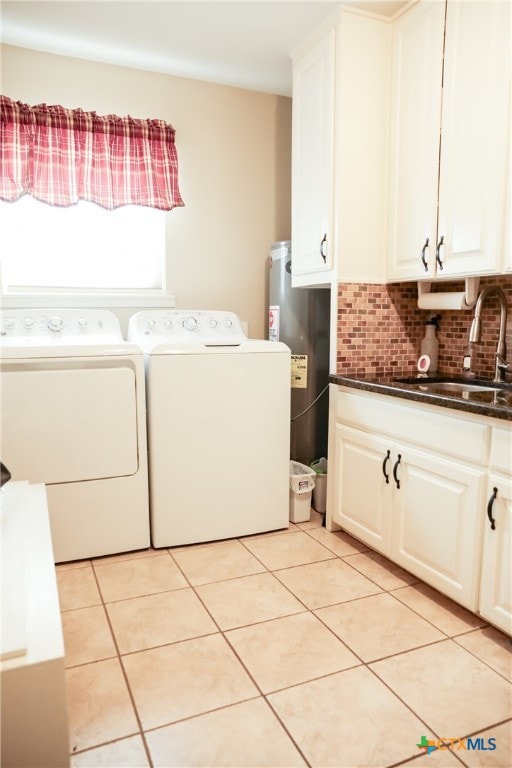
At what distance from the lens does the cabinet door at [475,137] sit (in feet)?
6.36

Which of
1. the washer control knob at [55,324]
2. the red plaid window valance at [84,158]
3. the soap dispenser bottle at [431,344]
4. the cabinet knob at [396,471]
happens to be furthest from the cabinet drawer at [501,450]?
the red plaid window valance at [84,158]

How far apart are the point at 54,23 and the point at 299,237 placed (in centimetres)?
154

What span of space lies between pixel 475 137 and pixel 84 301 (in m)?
2.09

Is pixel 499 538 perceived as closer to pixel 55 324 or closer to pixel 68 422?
pixel 68 422

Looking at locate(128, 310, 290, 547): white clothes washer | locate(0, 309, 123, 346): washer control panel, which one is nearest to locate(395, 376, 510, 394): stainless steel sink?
locate(128, 310, 290, 547): white clothes washer

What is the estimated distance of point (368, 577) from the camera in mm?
2207

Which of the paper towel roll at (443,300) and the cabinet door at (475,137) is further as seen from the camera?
the paper towel roll at (443,300)

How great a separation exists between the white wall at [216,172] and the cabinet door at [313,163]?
574mm

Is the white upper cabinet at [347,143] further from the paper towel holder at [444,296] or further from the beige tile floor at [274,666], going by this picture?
the beige tile floor at [274,666]

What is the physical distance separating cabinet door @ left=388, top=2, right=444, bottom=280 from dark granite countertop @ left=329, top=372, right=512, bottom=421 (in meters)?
0.53

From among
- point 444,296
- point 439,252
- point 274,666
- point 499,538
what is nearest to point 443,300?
point 444,296

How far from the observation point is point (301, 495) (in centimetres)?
279

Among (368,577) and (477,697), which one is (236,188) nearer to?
(368,577)

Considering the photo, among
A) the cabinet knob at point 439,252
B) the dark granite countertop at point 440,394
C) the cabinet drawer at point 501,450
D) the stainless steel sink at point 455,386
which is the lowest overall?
the cabinet drawer at point 501,450
